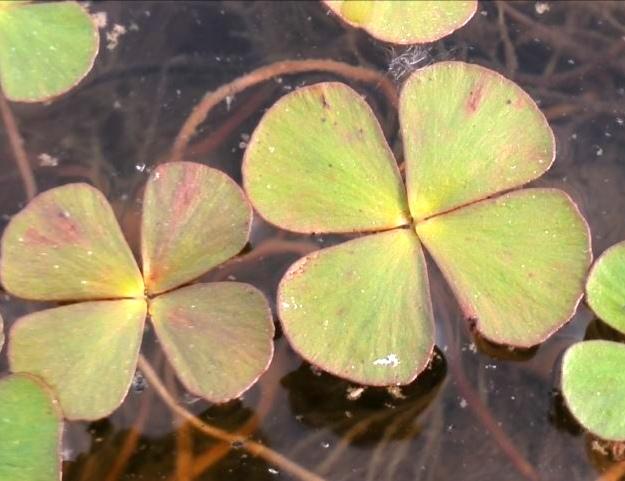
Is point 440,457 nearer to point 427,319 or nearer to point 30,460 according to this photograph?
point 427,319

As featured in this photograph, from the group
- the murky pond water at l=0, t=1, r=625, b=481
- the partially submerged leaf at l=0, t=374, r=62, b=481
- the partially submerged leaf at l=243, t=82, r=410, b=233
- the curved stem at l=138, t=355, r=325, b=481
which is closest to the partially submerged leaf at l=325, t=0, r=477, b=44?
the murky pond water at l=0, t=1, r=625, b=481

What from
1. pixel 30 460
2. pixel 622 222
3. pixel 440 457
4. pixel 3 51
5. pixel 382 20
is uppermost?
pixel 3 51

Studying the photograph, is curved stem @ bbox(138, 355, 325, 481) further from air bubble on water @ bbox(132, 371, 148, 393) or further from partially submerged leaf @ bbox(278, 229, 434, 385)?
partially submerged leaf @ bbox(278, 229, 434, 385)

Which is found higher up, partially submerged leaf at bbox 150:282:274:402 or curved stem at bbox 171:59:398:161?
curved stem at bbox 171:59:398:161

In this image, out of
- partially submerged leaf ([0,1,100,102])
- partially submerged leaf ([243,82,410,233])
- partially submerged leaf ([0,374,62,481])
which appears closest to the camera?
partially submerged leaf ([0,374,62,481])

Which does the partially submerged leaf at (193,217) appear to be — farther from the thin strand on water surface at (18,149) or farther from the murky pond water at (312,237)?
the thin strand on water surface at (18,149)

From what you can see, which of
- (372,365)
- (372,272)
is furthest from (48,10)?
(372,365)
